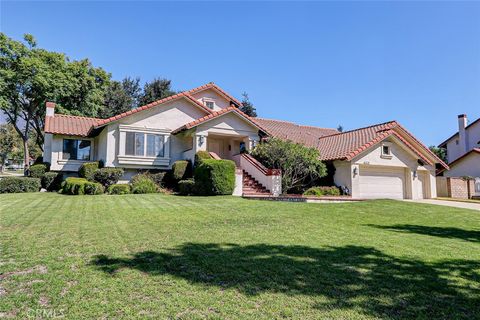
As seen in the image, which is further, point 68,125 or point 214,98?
point 214,98

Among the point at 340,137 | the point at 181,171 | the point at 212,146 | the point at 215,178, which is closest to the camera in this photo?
the point at 215,178

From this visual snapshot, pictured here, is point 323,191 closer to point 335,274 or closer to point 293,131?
point 293,131

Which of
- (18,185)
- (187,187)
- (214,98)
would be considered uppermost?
(214,98)

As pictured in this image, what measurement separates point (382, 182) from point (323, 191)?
5.63 m

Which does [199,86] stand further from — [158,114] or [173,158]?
[173,158]

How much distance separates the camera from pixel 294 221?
9.52m

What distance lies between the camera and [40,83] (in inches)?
1156

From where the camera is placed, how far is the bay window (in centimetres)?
2250

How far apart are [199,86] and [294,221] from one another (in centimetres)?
1961

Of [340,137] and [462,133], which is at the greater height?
[462,133]

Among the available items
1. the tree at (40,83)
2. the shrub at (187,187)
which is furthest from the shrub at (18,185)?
the tree at (40,83)

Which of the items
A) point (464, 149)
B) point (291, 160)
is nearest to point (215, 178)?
point (291, 160)

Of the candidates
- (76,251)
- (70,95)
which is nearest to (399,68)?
(76,251)

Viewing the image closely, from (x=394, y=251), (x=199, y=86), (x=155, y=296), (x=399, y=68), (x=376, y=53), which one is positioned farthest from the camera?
(x=199, y=86)
